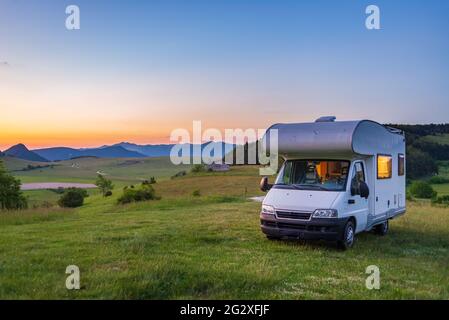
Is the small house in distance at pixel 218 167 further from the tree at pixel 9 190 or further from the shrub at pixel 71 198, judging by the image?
the tree at pixel 9 190

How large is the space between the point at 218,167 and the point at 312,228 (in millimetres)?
66331

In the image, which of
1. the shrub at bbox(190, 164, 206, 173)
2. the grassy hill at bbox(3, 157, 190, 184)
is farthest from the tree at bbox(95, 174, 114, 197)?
the shrub at bbox(190, 164, 206, 173)

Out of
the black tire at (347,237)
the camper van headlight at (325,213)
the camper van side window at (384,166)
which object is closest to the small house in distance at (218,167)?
the camper van side window at (384,166)

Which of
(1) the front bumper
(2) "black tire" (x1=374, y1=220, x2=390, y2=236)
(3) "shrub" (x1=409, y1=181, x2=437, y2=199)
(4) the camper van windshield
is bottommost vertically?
(3) "shrub" (x1=409, y1=181, x2=437, y2=199)

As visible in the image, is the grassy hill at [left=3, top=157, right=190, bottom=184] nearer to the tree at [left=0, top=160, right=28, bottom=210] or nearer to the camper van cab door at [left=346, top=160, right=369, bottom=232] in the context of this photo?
the tree at [left=0, top=160, right=28, bottom=210]

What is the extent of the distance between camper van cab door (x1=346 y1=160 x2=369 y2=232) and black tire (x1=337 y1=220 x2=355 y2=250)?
26 cm

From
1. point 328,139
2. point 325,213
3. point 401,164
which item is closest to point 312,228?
point 325,213

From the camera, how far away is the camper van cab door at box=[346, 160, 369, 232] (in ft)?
34.5

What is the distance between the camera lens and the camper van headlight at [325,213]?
9.91 m

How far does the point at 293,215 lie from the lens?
10.2 m

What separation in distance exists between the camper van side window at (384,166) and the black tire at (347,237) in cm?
232
